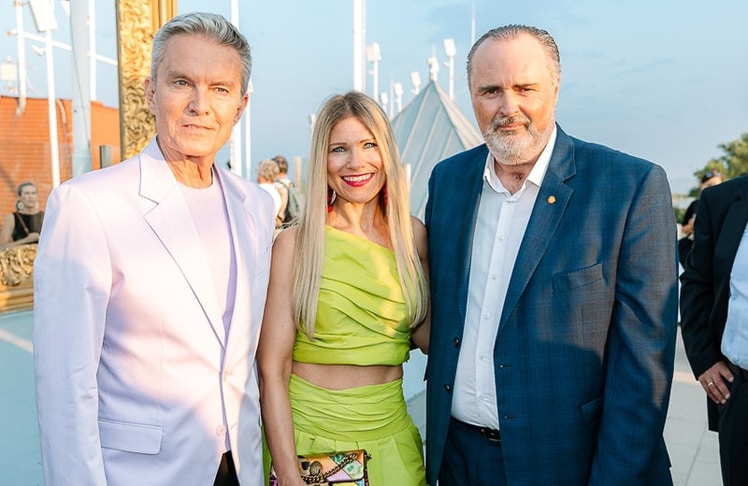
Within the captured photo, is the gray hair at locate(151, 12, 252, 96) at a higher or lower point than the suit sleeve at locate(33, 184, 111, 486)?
higher

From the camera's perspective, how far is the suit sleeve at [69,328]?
1.29 m

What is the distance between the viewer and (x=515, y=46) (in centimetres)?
171

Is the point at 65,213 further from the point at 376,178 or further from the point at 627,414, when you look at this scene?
the point at 627,414

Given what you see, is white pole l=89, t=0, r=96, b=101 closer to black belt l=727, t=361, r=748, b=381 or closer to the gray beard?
the gray beard

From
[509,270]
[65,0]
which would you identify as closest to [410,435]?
[509,270]

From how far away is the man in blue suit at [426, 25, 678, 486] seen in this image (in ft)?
5.31

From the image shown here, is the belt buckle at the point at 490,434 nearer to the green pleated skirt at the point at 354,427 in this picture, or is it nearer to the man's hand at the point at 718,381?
the green pleated skirt at the point at 354,427

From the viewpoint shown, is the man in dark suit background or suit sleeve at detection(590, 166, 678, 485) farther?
the man in dark suit background

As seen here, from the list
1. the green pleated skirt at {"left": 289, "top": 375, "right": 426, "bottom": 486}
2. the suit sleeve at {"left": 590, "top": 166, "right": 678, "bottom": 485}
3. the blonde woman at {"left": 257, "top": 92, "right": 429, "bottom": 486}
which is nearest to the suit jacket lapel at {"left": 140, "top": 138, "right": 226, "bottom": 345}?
the blonde woman at {"left": 257, "top": 92, "right": 429, "bottom": 486}

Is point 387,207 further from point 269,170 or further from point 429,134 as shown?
point 429,134

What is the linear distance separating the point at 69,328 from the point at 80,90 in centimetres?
265

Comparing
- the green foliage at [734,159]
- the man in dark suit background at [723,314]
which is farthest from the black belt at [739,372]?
the green foliage at [734,159]

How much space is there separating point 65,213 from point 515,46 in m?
1.25

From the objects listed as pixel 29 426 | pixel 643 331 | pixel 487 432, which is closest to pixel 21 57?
pixel 29 426
